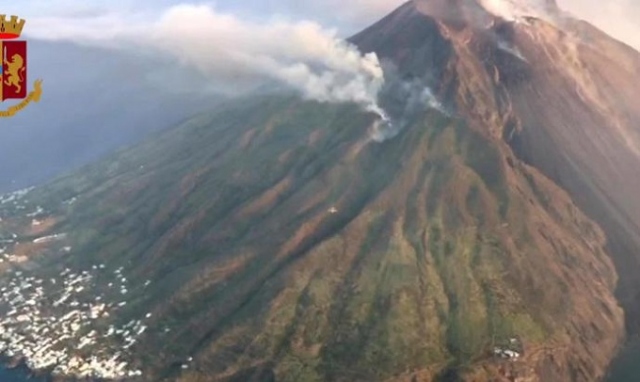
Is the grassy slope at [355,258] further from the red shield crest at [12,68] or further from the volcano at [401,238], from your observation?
the red shield crest at [12,68]

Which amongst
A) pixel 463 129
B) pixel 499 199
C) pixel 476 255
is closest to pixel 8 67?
pixel 476 255

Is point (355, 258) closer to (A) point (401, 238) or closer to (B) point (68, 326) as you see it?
(A) point (401, 238)

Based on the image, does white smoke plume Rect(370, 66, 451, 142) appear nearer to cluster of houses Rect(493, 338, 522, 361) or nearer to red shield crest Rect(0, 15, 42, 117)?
cluster of houses Rect(493, 338, 522, 361)

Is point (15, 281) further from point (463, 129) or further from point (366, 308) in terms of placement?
point (463, 129)

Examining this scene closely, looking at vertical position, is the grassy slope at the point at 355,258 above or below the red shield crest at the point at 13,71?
below

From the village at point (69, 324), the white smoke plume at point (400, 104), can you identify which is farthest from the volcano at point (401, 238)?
the village at point (69, 324)

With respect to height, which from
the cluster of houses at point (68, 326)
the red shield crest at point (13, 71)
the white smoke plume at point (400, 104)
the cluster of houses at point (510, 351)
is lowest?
the cluster of houses at point (68, 326)

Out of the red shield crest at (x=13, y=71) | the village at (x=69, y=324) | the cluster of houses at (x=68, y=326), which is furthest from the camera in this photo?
the village at (x=69, y=324)
